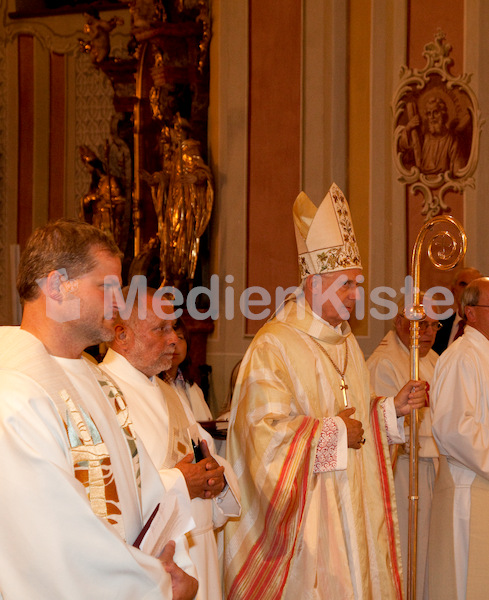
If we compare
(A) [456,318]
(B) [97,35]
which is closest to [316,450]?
(A) [456,318]

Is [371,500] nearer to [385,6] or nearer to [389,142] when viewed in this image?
[389,142]

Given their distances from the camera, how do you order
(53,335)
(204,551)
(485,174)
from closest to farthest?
(53,335) → (204,551) → (485,174)

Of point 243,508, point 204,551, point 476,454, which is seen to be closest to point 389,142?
point 476,454

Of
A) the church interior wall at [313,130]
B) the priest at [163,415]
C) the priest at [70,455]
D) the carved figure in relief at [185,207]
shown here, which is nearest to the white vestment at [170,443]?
the priest at [163,415]

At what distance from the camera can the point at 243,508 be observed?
4242 millimetres

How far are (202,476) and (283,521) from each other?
2.93 feet

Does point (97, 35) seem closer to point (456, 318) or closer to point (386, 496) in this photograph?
point (456, 318)

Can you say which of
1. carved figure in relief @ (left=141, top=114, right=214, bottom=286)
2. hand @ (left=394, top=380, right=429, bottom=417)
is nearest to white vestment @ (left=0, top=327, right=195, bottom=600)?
hand @ (left=394, top=380, right=429, bottom=417)

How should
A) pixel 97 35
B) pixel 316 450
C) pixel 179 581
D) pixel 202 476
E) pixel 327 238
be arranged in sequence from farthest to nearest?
1. pixel 97 35
2. pixel 327 238
3. pixel 316 450
4. pixel 202 476
5. pixel 179 581

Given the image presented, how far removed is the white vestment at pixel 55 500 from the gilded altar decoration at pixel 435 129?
5570 millimetres

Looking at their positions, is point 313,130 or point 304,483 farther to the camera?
point 313,130

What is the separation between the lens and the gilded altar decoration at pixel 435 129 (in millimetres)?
7422

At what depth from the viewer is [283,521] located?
4.07 m

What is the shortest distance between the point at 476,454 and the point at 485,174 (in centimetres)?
351
